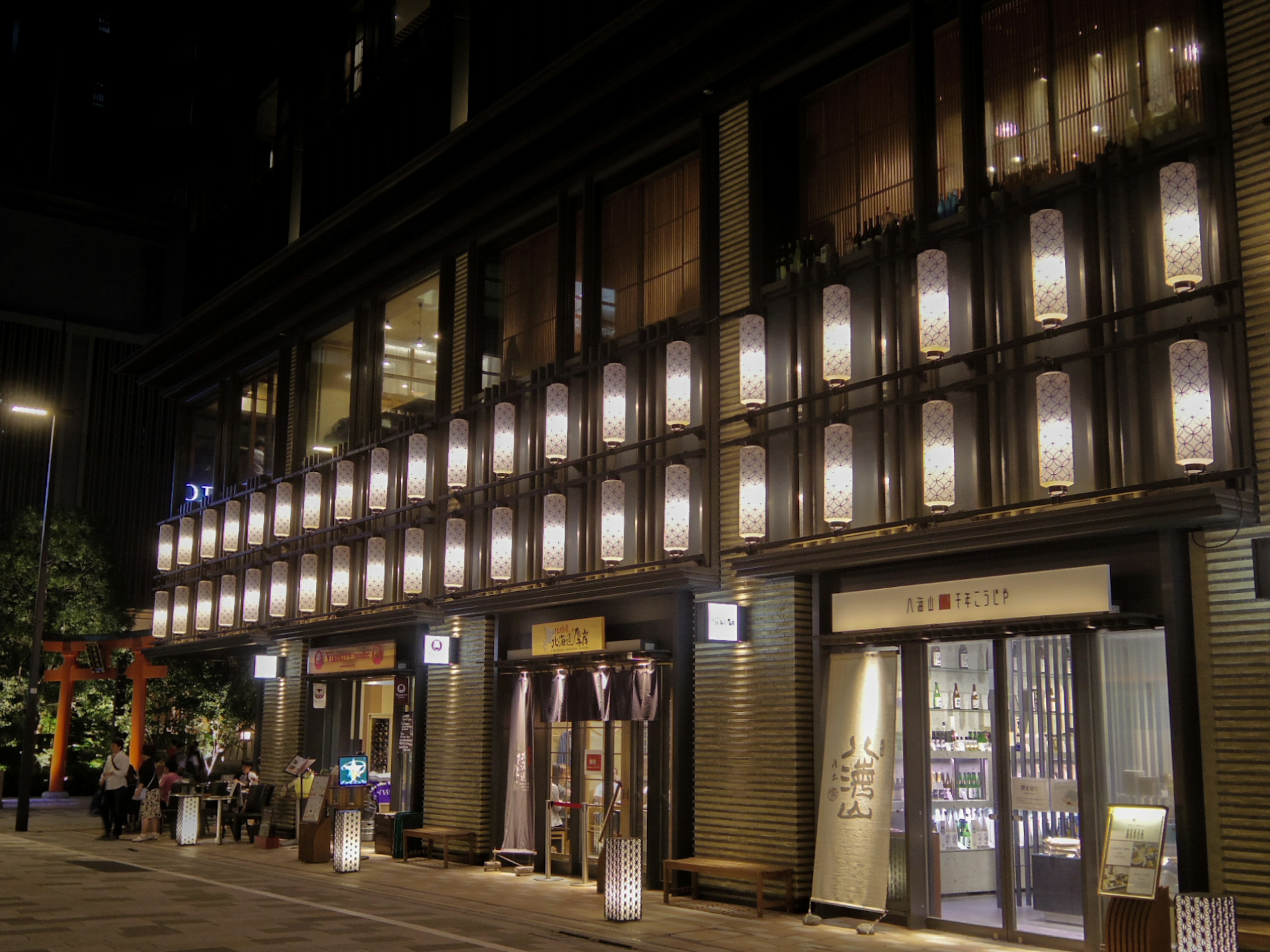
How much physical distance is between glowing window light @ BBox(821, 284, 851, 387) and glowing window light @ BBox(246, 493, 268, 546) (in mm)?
16336

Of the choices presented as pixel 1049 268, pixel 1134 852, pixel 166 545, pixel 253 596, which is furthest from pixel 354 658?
pixel 1134 852

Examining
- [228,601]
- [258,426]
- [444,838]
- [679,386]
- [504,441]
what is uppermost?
[258,426]

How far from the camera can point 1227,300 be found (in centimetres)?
1072

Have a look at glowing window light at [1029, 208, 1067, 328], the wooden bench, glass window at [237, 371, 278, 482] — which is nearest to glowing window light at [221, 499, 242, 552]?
glass window at [237, 371, 278, 482]

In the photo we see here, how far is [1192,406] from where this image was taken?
34.3 ft

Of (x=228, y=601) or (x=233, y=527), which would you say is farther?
(x=233, y=527)

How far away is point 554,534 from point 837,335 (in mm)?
5826

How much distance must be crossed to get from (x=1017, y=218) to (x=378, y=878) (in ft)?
39.7

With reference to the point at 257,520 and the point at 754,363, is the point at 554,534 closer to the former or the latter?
the point at 754,363

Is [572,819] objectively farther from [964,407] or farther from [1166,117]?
[1166,117]

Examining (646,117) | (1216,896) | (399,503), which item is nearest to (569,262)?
(646,117)

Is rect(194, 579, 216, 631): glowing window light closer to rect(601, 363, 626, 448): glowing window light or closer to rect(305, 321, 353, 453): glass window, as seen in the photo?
rect(305, 321, 353, 453): glass window

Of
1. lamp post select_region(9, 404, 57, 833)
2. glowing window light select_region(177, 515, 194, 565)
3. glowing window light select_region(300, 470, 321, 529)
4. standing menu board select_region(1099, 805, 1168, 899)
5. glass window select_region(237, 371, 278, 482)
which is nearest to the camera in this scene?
standing menu board select_region(1099, 805, 1168, 899)

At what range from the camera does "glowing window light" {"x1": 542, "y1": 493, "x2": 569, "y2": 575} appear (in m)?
17.9
